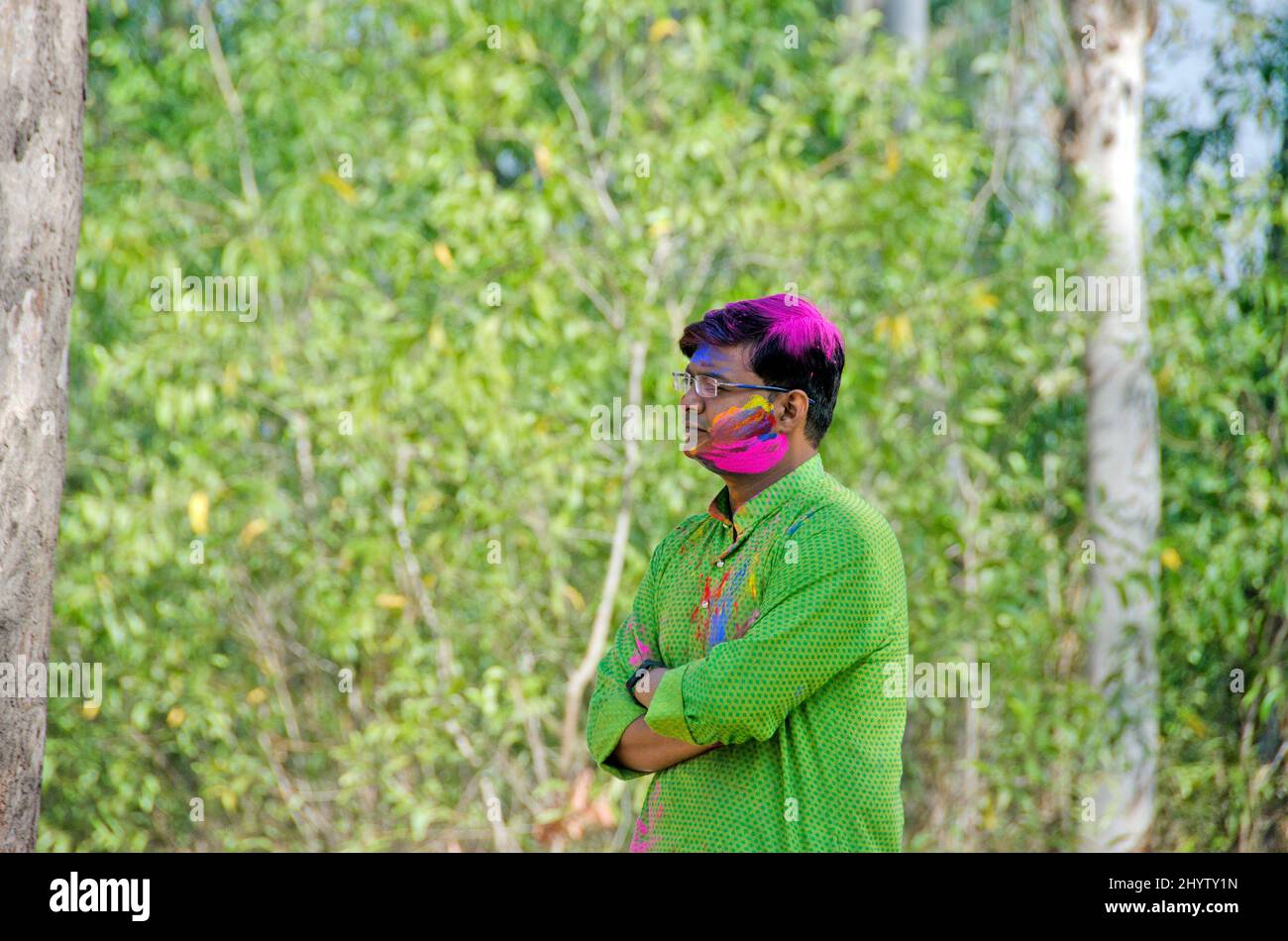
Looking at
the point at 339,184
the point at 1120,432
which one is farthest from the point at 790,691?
the point at 1120,432

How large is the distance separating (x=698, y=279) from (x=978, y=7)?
32.6 feet

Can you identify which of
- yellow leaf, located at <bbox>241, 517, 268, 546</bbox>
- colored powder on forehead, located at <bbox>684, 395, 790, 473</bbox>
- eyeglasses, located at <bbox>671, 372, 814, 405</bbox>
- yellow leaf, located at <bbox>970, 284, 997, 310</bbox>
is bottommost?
yellow leaf, located at <bbox>241, 517, 268, 546</bbox>

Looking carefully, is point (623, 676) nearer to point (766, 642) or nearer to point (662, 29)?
point (766, 642)

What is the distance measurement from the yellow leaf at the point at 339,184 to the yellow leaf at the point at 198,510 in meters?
1.16

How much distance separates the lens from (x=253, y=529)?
4914 millimetres

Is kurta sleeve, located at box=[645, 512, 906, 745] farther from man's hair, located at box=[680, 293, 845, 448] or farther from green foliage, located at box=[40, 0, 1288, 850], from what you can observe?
green foliage, located at box=[40, 0, 1288, 850]

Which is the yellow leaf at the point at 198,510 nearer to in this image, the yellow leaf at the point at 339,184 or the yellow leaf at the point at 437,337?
the yellow leaf at the point at 437,337

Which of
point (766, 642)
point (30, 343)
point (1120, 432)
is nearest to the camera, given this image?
point (766, 642)

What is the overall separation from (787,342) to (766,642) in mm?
472

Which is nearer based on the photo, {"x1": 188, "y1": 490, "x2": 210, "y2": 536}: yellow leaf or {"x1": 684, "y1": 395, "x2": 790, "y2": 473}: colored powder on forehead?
{"x1": 684, "y1": 395, "x2": 790, "y2": 473}: colored powder on forehead

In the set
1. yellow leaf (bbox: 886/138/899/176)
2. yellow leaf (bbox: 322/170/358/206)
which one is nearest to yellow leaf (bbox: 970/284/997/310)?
yellow leaf (bbox: 886/138/899/176)

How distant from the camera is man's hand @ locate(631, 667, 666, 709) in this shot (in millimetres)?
2246

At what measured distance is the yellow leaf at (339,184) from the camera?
16.9 ft

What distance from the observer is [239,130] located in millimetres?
5445
